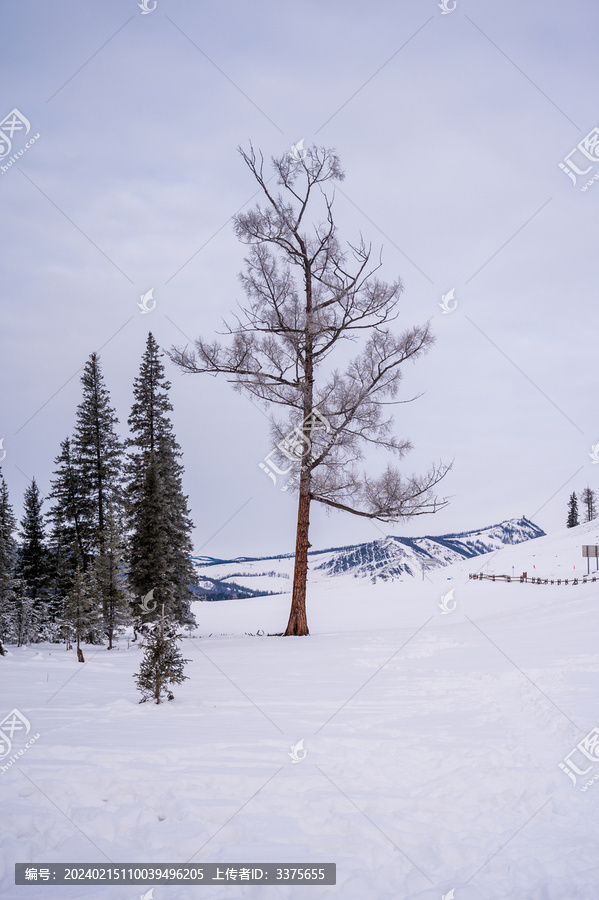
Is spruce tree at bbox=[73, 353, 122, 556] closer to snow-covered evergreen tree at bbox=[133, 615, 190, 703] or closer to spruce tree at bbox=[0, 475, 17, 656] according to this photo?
spruce tree at bbox=[0, 475, 17, 656]

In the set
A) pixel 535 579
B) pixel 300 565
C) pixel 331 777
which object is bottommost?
pixel 535 579

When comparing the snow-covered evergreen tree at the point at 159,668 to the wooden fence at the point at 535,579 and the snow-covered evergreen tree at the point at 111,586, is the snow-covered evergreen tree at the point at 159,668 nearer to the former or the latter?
the snow-covered evergreen tree at the point at 111,586

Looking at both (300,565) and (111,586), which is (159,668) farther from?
(111,586)

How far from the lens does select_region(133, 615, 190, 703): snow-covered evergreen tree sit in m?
8.45

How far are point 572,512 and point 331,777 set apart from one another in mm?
101799

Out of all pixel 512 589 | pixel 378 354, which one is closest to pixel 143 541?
pixel 378 354

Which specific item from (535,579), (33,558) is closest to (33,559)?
(33,558)

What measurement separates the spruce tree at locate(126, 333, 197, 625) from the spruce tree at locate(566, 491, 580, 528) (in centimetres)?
8717

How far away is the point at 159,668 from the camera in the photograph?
28.0ft

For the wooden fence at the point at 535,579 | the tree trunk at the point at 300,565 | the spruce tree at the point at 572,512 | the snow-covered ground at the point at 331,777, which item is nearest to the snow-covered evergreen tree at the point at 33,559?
the tree trunk at the point at 300,565

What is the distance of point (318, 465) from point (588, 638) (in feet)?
28.9

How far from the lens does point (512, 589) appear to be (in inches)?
1320

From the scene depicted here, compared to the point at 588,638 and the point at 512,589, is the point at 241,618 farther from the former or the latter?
the point at 588,638

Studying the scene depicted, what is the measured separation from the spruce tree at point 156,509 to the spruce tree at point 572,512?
87.2 meters
